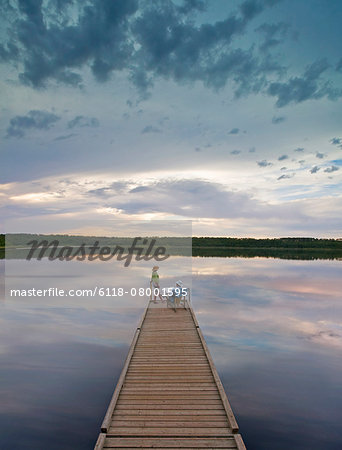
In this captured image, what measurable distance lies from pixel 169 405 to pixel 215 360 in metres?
4.92

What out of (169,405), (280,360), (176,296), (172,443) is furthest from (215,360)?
(172,443)

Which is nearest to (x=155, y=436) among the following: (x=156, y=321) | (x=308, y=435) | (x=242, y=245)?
(x=308, y=435)

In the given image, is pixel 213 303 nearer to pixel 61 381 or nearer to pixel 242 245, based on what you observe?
pixel 61 381

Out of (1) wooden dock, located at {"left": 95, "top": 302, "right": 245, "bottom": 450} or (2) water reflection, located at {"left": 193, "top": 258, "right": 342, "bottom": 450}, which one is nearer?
(1) wooden dock, located at {"left": 95, "top": 302, "right": 245, "bottom": 450}

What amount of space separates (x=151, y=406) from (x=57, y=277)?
30239 mm

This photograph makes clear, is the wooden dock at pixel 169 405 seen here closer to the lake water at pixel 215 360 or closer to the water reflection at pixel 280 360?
the lake water at pixel 215 360

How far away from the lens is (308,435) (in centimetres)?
741

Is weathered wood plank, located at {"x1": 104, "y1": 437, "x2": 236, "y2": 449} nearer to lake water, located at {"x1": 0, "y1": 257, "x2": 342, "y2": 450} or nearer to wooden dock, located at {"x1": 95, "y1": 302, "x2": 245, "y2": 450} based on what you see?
wooden dock, located at {"x1": 95, "y1": 302, "x2": 245, "y2": 450}

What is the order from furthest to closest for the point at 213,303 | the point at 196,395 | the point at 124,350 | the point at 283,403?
the point at 213,303
the point at 124,350
the point at 283,403
the point at 196,395

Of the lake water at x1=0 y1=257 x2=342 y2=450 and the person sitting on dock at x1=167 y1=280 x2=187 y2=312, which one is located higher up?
the person sitting on dock at x1=167 y1=280 x2=187 y2=312

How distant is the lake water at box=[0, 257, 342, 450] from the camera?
24.9 feet

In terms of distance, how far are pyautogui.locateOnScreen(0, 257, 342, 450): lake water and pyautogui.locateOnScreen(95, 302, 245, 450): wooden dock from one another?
1040 millimetres

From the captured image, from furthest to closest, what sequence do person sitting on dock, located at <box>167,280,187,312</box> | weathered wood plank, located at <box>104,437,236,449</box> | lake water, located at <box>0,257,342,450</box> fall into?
person sitting on dock, located at <box>167,280,187,312</box> < lake water, located at <box>0,257,342,450</box> < weathered wood plank, located at <box>104,437,236,449</box>

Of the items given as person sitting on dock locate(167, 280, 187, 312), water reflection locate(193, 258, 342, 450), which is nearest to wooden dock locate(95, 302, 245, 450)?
water reflection locate(193, 258, 342, 450)
